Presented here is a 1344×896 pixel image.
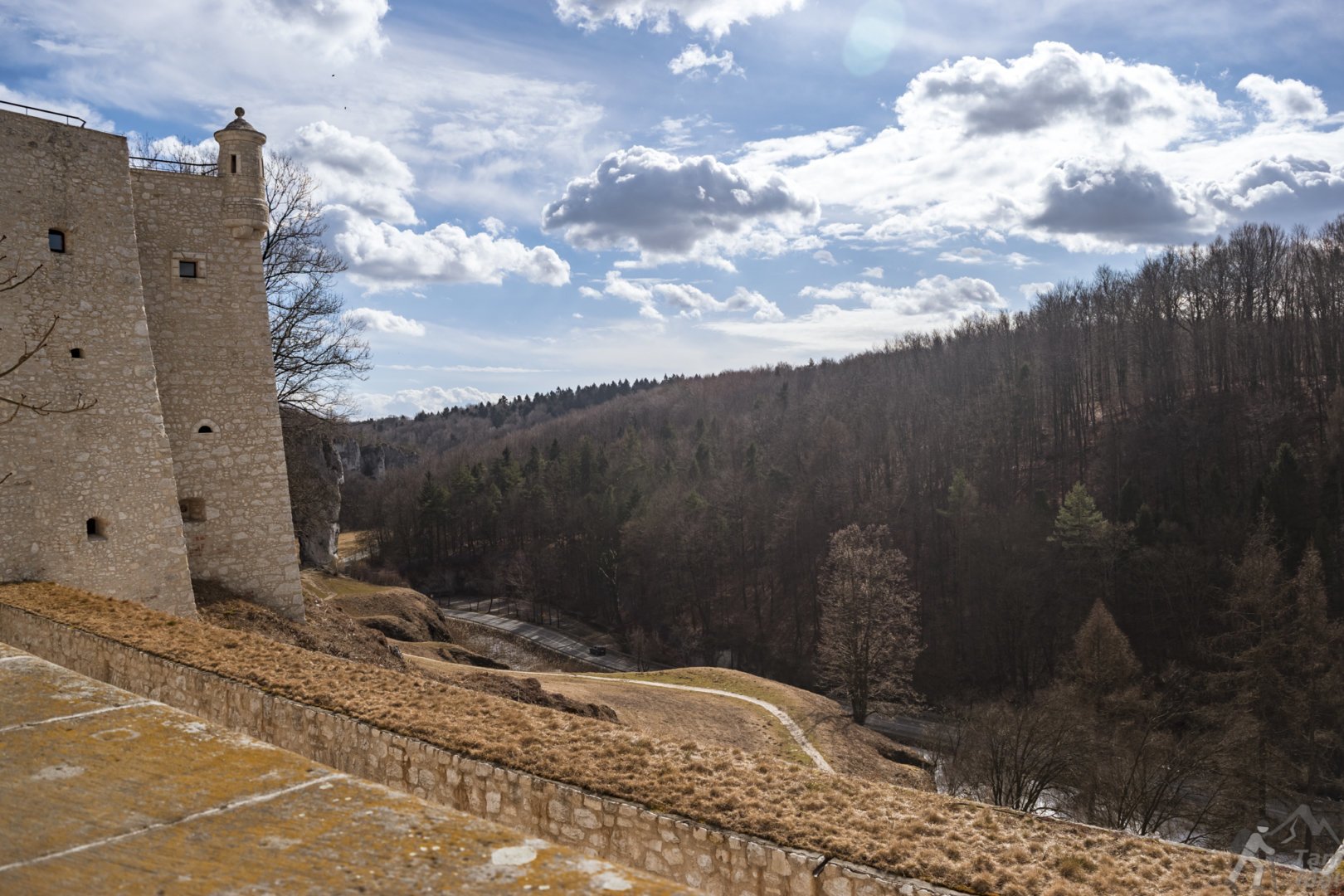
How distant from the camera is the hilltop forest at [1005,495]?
136 ft

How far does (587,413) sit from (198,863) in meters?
120

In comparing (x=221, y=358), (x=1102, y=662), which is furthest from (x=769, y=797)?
(x=1102, y=662)

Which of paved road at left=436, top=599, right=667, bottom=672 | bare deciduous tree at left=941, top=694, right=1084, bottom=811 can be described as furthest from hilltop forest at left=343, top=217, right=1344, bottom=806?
bare deciduous tree at left=941, top=694, right=1084, bottom=811

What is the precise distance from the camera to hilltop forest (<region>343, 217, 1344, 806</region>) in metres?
41.6

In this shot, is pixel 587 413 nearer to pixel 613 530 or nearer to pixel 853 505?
pixel 613 530

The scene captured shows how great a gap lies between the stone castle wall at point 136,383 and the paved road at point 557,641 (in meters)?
34.3

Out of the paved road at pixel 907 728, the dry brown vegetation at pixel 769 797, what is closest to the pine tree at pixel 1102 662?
the paved road at pixel 907 728

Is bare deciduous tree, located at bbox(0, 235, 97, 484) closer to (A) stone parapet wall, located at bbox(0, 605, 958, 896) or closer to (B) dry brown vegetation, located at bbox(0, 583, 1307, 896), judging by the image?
(A) stone parapet wall, located at bbox(0, 605, 958, 896)

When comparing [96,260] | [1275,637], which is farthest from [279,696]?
[1275,637]

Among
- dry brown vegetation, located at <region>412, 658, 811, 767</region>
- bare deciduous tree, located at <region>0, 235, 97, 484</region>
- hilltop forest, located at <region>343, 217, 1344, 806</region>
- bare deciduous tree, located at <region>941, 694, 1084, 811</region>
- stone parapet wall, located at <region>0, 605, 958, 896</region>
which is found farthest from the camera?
hilltop forest, located at <region>343, 217, 1344, 806</region>

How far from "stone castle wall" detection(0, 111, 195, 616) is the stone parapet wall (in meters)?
3.56

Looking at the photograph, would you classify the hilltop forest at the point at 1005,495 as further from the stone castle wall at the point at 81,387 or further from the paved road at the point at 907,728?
the stone castle wall at the point at 81,387

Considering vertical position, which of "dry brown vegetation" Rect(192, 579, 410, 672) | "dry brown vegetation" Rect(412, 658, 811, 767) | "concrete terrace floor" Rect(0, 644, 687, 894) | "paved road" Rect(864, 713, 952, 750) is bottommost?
"paved road" Rect(864, 713, 952, 750)

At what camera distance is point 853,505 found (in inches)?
2218
